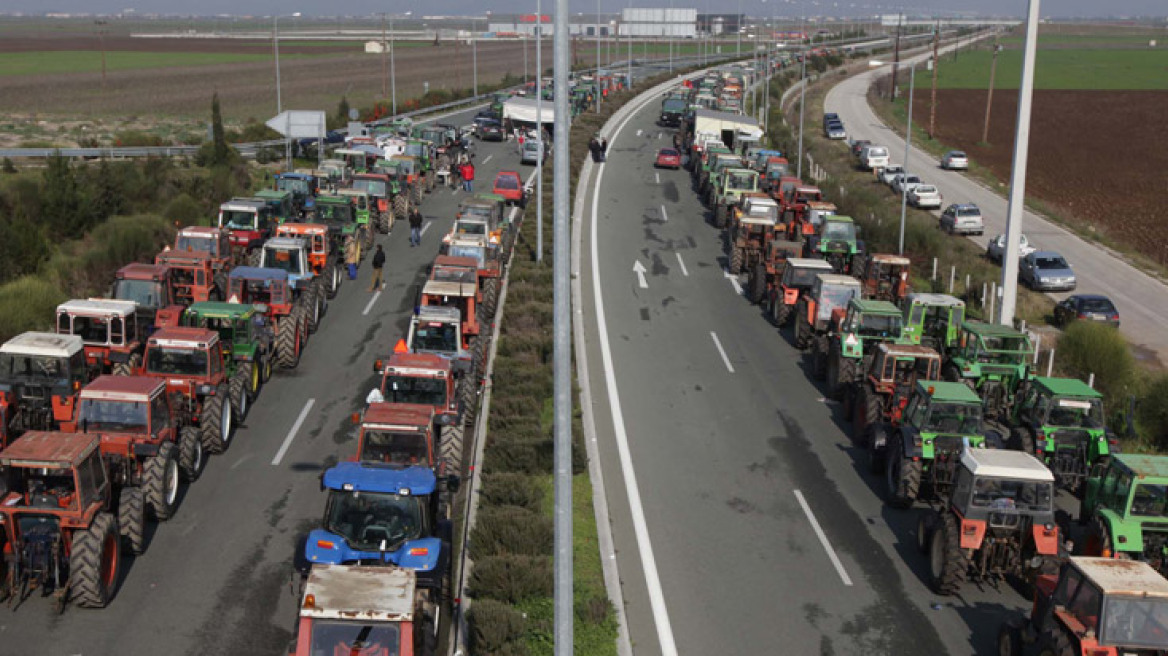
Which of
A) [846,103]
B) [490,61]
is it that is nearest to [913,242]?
[846,103]

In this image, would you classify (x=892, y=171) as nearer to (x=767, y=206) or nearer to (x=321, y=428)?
(x=767, y=206)

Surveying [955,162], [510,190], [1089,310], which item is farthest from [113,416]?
[955,162]

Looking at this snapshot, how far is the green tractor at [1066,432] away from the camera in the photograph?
22.0 meters

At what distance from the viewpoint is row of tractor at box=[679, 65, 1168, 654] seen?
1440 centimetres

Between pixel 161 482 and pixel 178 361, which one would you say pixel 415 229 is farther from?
pixel 161 482

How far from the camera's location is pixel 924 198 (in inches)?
2333

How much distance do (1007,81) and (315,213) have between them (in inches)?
5153

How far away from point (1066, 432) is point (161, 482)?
657 inches

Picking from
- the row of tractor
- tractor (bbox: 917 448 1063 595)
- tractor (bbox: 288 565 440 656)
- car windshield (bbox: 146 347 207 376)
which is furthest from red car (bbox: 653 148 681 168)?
tractor (bbox: 288 565 440 656)

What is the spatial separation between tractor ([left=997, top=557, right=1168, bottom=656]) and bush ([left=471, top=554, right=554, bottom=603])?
22.2 feet

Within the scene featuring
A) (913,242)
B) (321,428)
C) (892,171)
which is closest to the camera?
(321,428)

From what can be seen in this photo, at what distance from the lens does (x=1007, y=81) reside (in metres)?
149

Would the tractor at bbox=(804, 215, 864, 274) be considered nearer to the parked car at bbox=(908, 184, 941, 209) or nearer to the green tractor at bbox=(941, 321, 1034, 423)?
the green tractor at bbox=(941, 321, 1034, 423)

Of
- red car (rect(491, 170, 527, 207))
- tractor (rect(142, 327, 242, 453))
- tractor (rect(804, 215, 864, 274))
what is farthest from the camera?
red car (rect(491, 170, 527, 207))
